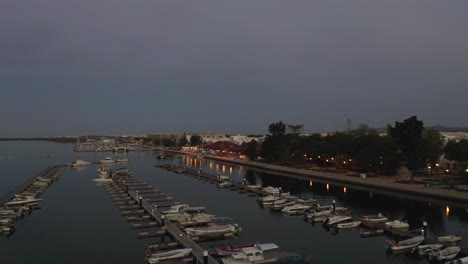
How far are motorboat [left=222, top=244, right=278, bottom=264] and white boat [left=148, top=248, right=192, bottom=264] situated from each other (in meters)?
1.89

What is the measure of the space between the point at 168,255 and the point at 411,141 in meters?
27.4

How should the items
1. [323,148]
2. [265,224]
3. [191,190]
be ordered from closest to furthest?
1. [265,224]
2. [191,190]
3. [323,148]

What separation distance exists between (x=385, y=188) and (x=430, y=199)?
194 inches

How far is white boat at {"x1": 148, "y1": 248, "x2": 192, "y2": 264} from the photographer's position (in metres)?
18.0

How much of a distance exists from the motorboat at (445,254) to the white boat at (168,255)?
10553 mm

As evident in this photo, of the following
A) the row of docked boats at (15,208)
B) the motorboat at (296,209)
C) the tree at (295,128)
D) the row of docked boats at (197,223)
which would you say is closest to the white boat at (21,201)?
the row of docked boats at (15,208)

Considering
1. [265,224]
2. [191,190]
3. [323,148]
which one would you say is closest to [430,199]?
[265,224]

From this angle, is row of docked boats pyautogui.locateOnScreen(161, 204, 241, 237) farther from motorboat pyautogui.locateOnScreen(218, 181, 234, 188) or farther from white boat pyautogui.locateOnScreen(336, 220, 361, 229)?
motorboat pyautogui.locateOnScreen(218, 181, 234, 188)

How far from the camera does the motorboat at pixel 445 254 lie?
18281mm

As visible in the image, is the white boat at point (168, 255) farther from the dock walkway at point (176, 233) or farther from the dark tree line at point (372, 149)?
the dark tree line at point (372, 149)

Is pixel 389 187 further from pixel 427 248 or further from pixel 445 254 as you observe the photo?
pixel 445 254

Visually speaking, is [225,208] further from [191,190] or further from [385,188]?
[385,188]

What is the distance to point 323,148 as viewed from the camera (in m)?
55.0

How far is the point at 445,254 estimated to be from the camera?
60.2 ft
